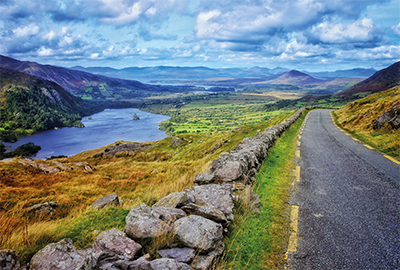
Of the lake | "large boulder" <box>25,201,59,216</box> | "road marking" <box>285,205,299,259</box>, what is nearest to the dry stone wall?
"road marking" <box>285,205,299,259</box>

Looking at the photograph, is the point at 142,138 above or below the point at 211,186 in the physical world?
below

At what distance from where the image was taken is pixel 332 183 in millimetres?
8734

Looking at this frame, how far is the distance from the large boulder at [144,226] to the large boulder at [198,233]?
31 centimetres

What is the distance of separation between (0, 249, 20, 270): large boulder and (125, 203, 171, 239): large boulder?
1847 mm

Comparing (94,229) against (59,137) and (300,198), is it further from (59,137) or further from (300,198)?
(59,137)

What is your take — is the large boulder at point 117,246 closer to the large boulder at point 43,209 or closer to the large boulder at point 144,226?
the large boulder at point 144,226

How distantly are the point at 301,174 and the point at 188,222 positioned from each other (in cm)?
707

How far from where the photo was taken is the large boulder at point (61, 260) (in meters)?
3.40

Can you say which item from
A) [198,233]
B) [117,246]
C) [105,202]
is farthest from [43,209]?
[198,233]

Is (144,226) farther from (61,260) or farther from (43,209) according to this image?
(43,209)

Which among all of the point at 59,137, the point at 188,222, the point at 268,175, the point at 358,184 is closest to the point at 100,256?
the point at 188,222

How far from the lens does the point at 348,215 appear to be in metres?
6.27

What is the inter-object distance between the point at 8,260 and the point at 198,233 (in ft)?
10.3

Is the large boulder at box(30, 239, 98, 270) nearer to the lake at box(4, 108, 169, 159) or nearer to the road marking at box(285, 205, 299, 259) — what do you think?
the road marking at box(285, 205, 299, 259)
